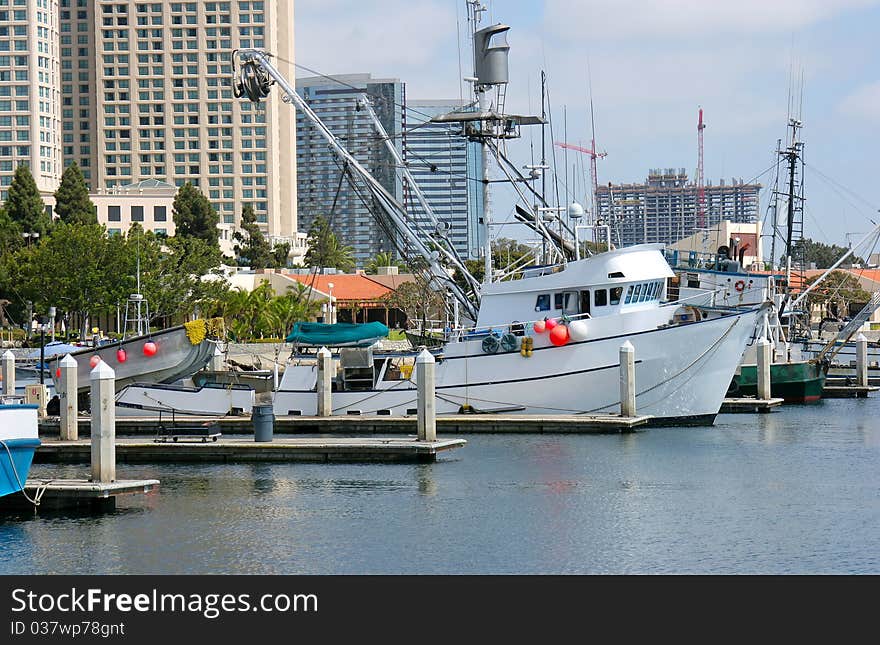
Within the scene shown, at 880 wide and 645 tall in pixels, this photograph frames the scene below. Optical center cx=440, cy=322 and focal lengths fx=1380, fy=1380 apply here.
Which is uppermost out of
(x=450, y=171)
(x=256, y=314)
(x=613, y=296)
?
(x=450, y=171)

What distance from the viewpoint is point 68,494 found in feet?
86.1

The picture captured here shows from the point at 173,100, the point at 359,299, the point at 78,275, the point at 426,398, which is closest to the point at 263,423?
the point at 426,398

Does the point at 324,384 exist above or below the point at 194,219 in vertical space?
below

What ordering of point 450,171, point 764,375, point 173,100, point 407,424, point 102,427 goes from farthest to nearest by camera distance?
Answer: point 173,100
point 764,375
point 450,171
point 407,424
point 102,427

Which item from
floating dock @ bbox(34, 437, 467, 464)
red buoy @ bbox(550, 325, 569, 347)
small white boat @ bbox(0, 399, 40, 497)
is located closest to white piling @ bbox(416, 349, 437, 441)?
floating dock @ bbox(34, 437, 467, 464)

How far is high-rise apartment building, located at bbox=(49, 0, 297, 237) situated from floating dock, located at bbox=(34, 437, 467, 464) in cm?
14765

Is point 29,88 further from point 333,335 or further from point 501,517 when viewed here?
point 501,517

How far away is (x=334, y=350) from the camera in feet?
151

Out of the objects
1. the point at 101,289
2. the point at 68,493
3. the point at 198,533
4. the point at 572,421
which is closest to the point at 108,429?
the point at 68,493

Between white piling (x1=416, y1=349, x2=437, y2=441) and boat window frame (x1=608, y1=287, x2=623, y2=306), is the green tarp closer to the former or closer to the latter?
boat window frame (x1=608, y1=287, x2=623, y2=306)

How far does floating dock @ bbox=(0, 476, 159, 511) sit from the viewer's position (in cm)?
2609

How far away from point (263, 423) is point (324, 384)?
21.3ft

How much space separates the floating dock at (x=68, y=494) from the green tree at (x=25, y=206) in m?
74.1

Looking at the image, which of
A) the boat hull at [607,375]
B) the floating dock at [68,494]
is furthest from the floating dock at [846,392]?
the floating dock at [68,494]
